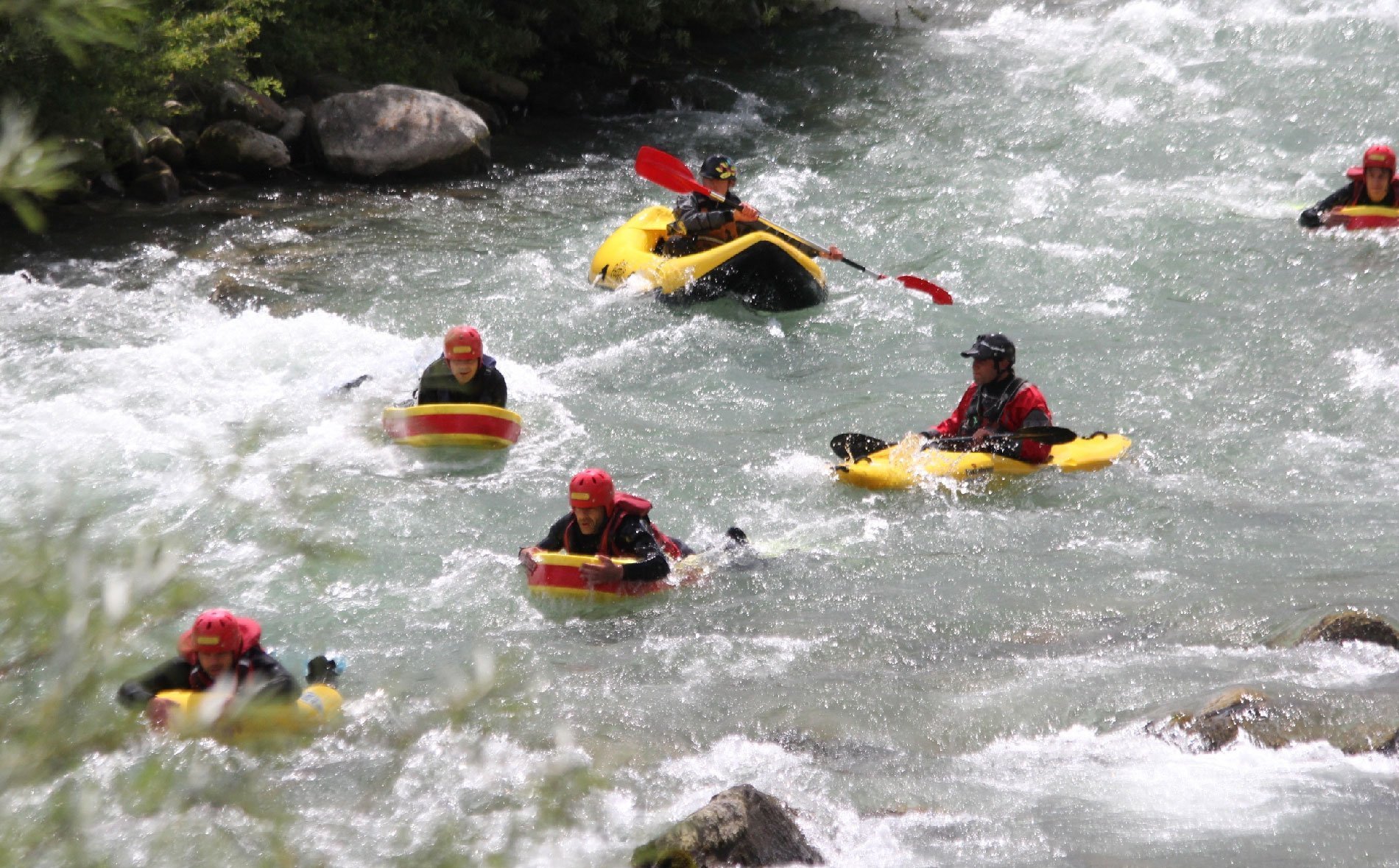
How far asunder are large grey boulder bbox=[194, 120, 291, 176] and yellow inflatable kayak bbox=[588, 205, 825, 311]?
4597mm

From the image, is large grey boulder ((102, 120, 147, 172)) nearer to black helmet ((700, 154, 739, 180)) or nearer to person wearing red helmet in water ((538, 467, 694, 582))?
black helmet ((700, 154, 739, 180))

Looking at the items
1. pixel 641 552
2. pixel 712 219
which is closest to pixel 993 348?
pixel 641 552

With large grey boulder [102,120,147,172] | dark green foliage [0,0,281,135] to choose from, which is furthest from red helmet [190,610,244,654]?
large grey boulder [102,120,147,172]

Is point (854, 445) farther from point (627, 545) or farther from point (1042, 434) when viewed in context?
point (627, 545)

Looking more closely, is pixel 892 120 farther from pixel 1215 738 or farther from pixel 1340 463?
pixel 1215 738

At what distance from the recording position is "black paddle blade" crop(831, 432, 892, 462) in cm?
830

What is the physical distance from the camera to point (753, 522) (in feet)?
25.9

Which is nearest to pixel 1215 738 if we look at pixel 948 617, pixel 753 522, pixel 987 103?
pixel 948 617

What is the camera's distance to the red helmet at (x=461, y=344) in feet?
29.0

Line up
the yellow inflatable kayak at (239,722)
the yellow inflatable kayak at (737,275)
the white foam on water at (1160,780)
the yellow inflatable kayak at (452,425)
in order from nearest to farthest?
the yellow inflatable kayak at (239,722) < the white foam on water at (1160,780) < the yellow inflatable kayak at (452,425) < the yellow inflatable kayak at (737,275)

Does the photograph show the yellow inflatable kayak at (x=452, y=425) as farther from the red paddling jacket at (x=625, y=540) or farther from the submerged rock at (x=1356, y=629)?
the submerged rock at (x=1356, y=629)

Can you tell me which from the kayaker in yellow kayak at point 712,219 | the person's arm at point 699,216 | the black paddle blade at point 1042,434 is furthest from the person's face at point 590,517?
the person's arm at point 699,216

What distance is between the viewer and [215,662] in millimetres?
5578

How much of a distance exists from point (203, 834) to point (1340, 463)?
758 centimetres
